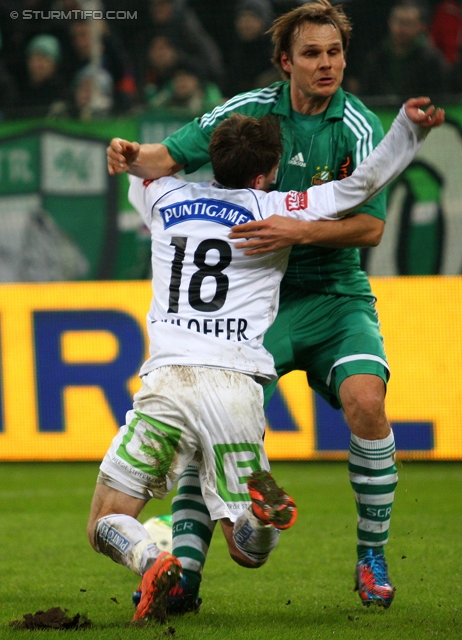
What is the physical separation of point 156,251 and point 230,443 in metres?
0.75

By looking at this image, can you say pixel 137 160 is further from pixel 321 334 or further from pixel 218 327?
pixel 321 334

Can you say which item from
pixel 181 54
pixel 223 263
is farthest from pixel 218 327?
pixel 181 54

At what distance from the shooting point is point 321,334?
4234 millimetres

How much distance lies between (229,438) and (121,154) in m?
1.17

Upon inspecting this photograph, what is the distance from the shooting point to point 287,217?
3.59 m

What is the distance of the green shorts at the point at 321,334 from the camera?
4125 millimetres

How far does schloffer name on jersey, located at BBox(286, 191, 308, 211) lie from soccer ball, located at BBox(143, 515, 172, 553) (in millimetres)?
2093

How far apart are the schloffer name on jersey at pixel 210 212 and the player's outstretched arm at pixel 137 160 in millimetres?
326

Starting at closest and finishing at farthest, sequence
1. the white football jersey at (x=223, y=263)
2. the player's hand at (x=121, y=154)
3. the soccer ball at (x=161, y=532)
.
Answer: the white football jersey at (x=223, y=263) < the player's hand at (x=121, y=154) < the soccer ball at (x=161, y=532)

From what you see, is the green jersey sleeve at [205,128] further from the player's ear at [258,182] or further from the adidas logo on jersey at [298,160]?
the player's ear at [258,182]

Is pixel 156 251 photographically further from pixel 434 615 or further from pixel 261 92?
pixel 434 615
